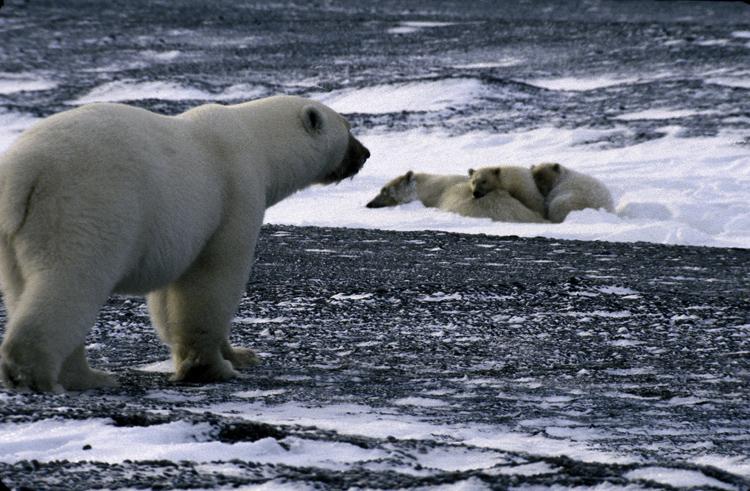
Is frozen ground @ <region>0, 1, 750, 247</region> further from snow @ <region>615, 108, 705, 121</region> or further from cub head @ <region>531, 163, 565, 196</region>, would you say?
cub head @ <region>531, 163, 565, 196</region>

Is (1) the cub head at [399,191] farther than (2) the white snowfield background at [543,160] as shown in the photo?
Yes

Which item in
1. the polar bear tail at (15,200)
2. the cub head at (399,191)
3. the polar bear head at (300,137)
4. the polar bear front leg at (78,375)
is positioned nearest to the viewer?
the polar bear tail at (15,200)

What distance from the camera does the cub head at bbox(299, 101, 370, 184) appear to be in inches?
218

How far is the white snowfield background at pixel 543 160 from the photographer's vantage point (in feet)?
34.8

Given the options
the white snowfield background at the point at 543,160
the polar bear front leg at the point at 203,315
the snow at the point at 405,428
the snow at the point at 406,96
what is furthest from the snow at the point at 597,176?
the snow at the point at 405,428

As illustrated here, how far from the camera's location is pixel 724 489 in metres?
2.96

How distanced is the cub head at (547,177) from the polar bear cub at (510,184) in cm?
5

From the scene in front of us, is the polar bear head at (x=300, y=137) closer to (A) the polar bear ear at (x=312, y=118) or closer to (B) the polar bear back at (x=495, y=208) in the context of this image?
(A) the polar bear ear at (x=312, y=118)

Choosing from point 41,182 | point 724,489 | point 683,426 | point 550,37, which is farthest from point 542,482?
point 550,37

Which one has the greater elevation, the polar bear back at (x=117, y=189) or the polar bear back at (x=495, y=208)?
the polar bear back at (x=117, y=189)

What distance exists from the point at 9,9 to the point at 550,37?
38.6ft

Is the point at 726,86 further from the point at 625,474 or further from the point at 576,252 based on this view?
the point at 625,474

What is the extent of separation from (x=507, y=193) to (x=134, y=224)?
7691mm

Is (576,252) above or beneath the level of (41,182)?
beneath
